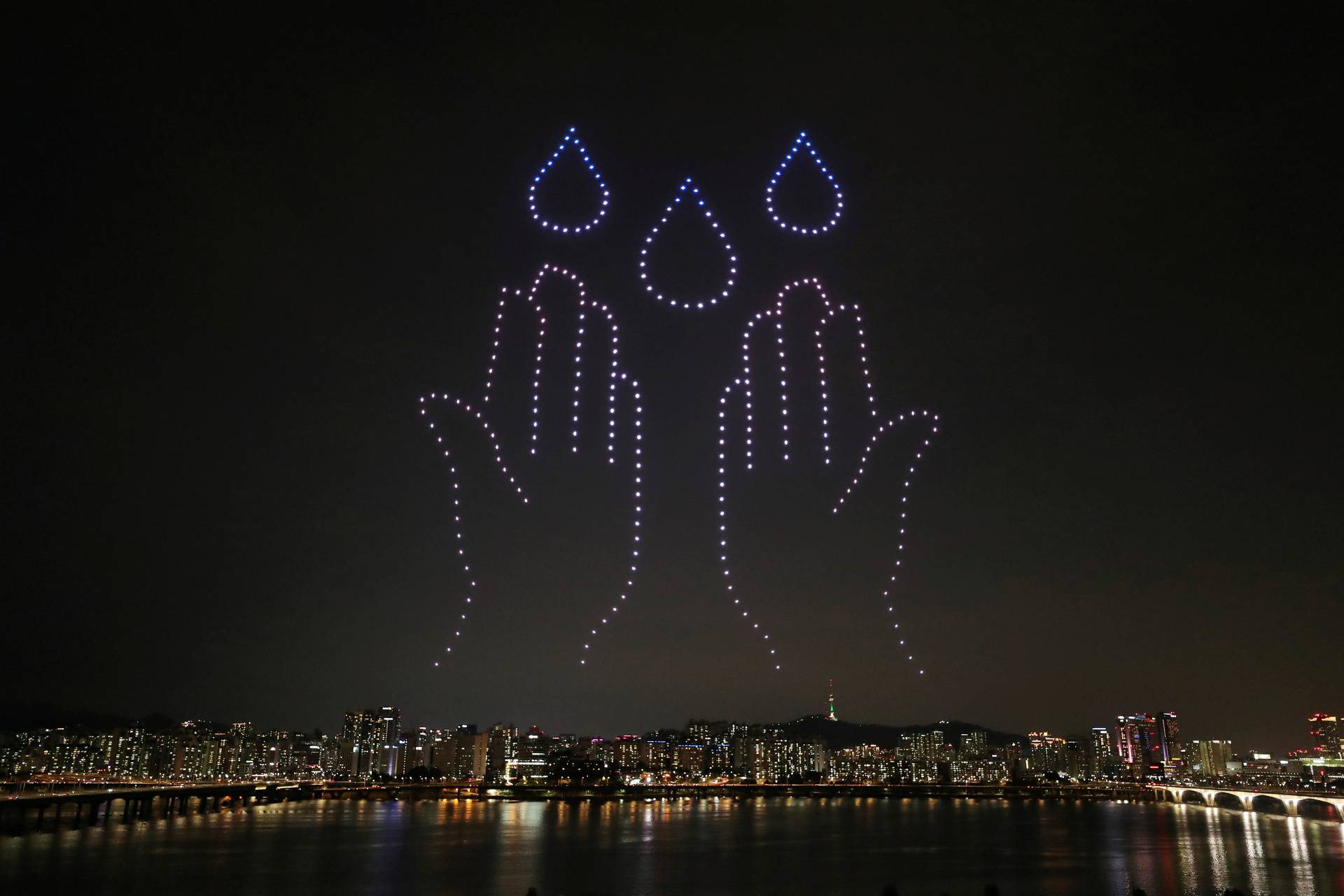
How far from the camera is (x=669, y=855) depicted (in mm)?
39344

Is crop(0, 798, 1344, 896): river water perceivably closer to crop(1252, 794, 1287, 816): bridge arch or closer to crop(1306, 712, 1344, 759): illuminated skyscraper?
crop(1252, 794, 1287, 816): bridge arch

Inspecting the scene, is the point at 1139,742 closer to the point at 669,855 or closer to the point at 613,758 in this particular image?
the point at 613,758

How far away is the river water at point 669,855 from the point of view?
95.1 ft

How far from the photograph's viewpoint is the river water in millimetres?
28984

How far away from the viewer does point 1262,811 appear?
75562 mm

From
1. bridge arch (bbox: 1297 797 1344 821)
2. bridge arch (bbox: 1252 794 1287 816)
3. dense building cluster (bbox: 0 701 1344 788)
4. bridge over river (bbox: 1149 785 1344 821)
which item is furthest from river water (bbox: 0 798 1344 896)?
dense building cluster (bbox: 0 701 1344 788)

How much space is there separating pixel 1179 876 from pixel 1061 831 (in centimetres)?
2803

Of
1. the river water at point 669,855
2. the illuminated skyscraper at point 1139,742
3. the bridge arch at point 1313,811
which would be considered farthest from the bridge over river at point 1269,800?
the illuminated skyscraper at point 1139,742

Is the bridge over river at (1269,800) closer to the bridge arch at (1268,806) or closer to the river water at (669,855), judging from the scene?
the bridge arch at (1268,806)

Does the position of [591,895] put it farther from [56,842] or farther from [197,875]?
[56,842]

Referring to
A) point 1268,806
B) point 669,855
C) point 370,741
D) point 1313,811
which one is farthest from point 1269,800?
point 370,741

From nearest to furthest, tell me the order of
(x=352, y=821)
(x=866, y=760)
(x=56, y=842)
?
1. (x=56, y=842)
2. (x=352, y=821)
3. (x=866, y=760)

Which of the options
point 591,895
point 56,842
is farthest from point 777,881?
point 56,842

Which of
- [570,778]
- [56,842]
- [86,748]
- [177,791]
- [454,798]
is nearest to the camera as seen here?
[56,842]
